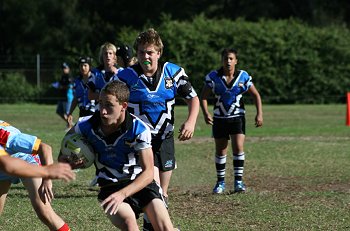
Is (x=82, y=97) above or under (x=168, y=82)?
under

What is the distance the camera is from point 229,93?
11.2 meters

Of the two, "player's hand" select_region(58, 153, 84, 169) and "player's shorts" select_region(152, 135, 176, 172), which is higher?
"player's hand" select_region(58, 153, 84, 169)

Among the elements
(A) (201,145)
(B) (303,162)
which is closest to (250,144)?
(A) (201,145)

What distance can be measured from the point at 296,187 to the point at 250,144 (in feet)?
20.5

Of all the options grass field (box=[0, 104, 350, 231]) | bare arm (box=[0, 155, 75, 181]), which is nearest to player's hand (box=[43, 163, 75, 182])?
bare arm (box=[0, 155, 75, 181])

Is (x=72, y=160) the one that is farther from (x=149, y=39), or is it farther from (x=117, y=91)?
(x=149, y=39)

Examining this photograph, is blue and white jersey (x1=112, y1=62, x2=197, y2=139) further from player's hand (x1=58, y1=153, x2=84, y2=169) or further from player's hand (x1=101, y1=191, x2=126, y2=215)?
player's hand (x1=101, y1=191, x2=126, y2=215)

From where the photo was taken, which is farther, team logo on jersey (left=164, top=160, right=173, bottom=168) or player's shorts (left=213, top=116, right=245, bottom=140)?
player's shorts (left=213, top=116, right=245, bottom=140)

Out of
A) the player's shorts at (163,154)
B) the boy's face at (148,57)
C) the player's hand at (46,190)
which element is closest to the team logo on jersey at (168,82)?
the boy's face at (148,57)

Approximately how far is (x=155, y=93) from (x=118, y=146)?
1607 millimetres

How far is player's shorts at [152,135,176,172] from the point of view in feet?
25.8

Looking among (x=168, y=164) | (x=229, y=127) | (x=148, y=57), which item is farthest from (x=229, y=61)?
(x=148, y=57)

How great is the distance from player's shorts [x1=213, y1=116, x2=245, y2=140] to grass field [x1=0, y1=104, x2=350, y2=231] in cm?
86

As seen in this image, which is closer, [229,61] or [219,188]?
[219,188]
